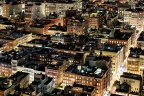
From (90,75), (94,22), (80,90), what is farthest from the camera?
(94,22)

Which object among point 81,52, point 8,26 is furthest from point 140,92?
point 8,26

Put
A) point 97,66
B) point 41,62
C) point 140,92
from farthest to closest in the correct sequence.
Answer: point 41,62, point 97,66, point 140,92

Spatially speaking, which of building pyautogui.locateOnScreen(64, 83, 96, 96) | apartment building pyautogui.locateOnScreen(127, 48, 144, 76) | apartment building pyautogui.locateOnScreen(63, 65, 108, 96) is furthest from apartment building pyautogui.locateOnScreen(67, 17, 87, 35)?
building pyautogui.locateOnScreen(64, 83, 96, 96)

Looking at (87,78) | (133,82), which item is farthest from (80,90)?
(133,82)

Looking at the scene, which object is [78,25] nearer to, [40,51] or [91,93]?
[40,51]

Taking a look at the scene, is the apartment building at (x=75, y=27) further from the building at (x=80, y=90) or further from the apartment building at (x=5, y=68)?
the building at (x=80, y=90)

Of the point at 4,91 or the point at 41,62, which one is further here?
the point at 41,62

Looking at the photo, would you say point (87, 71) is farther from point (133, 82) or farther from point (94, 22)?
point (94, 22)

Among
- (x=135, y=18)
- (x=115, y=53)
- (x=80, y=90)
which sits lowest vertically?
(x=80, y=90)

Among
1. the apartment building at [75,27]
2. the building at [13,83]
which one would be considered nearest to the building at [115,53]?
the apartment building at [75,27]

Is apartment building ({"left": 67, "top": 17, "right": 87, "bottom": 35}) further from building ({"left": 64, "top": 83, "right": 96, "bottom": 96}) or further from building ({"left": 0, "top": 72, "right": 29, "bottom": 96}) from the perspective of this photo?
building ({"left": 64, "top": 83, "right": 96, "bottom": 96})

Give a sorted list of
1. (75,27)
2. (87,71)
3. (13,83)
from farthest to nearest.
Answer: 1. (75,27)
2. (87,71)
3. (13,83)
